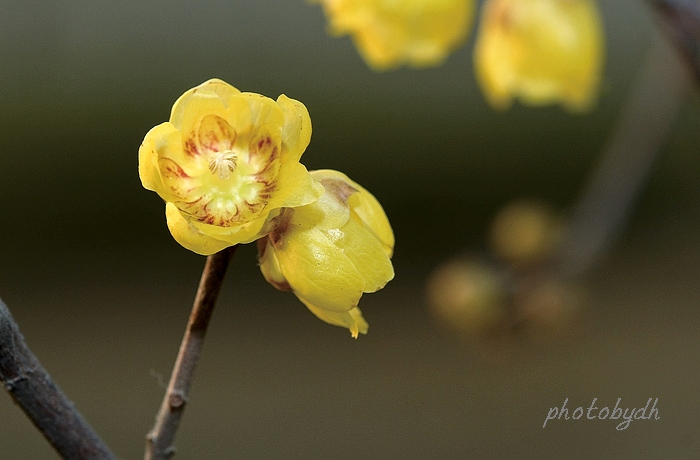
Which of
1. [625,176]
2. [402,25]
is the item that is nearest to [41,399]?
[402,25]

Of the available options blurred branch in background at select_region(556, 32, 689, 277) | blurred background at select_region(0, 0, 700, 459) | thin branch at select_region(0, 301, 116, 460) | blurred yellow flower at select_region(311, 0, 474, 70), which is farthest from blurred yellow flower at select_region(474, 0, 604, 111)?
blurred background at select_region(0, 0, 700, 459)

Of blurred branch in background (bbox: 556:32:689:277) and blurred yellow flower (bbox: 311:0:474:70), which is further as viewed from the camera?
blurred branch in background (bbox: 556:32:689:277)

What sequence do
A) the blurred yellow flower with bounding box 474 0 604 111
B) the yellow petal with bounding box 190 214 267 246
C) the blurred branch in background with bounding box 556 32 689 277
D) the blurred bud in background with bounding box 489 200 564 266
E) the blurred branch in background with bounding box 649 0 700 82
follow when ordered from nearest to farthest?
the yellow petal with bounding box 190 214 267 246
the blurred branch in background with bounding box 649 0 700 82
the blurred yellow flower with bounding box 474 0 604 111
the blurred branch in background with bounding box 556 32 689 277
the blurred bud in background with bounding box 489 200 564 266

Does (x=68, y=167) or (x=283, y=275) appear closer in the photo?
(x=283, y=275)

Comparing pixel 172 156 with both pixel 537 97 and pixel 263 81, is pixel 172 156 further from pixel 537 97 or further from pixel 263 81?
pixel 263 81

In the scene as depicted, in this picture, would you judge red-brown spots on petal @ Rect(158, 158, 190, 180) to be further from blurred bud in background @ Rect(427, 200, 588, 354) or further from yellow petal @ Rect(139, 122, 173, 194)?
blurred bud in background @ Rect(427, 200, 588, 354)

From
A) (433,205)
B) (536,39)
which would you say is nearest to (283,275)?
(536,39)

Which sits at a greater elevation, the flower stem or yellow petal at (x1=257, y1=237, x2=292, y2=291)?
yellow petal at (x1=257, y1=237, x2=292, y2=291)
